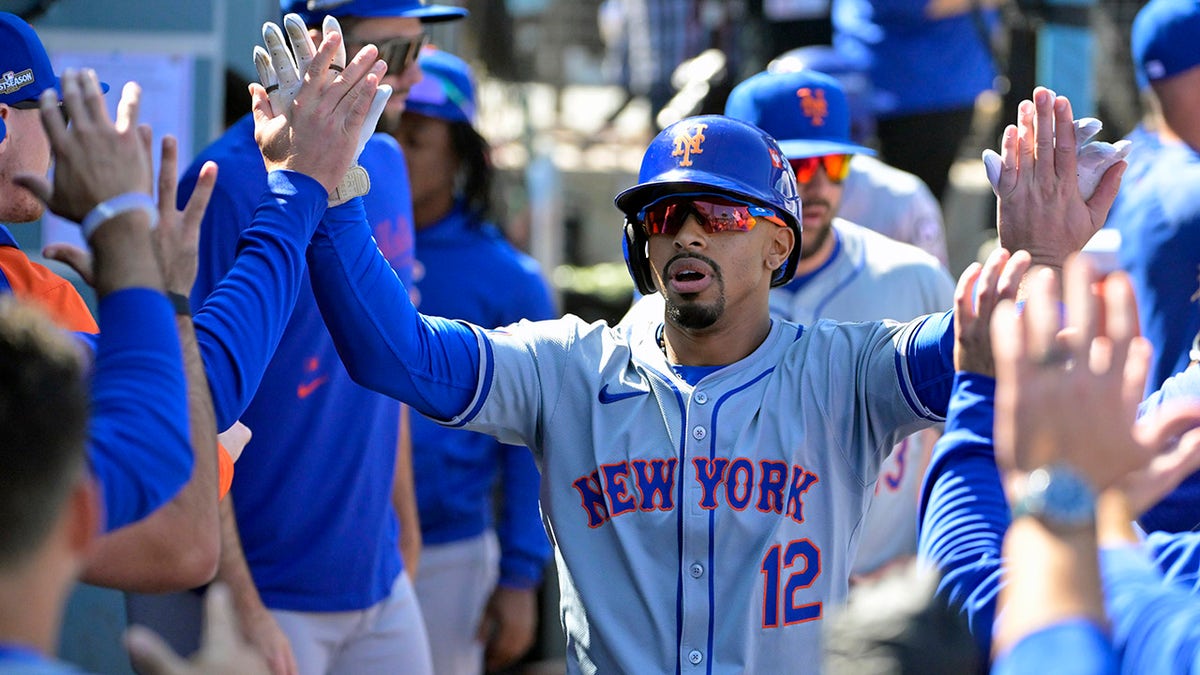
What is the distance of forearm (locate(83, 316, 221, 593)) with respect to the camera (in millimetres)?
2197

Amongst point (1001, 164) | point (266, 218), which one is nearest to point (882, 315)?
point (1001, 164)

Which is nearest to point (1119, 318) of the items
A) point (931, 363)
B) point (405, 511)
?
point (931, 363)

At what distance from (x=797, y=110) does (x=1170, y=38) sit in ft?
3.65

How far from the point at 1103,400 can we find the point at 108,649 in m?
3.34

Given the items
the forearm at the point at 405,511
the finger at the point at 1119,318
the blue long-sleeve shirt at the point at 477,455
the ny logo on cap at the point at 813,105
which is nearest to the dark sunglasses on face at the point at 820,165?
the ny logo on cap at the point at 813,105

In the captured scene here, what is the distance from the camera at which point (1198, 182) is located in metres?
4.06

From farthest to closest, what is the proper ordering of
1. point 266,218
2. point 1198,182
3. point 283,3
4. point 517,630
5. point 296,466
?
point 517,630 < point 1198,182 < point 283,3 < point 296,466 < point 266,218

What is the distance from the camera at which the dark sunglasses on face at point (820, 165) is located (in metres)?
4.33

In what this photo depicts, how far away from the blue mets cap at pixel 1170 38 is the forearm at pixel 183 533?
321cm

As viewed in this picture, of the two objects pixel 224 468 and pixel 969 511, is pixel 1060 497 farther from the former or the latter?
pixel 224 468

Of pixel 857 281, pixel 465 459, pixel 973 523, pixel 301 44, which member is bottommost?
pixel 465 459

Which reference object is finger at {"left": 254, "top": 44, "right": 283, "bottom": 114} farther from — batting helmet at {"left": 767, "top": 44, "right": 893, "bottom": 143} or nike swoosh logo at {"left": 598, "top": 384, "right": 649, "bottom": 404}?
batting helmet at {"left": 767, "top": 44, "right": 893, "bottom": 143}

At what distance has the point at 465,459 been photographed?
4641 millimetres

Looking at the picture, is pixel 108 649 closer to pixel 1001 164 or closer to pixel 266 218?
pixel 266 218
